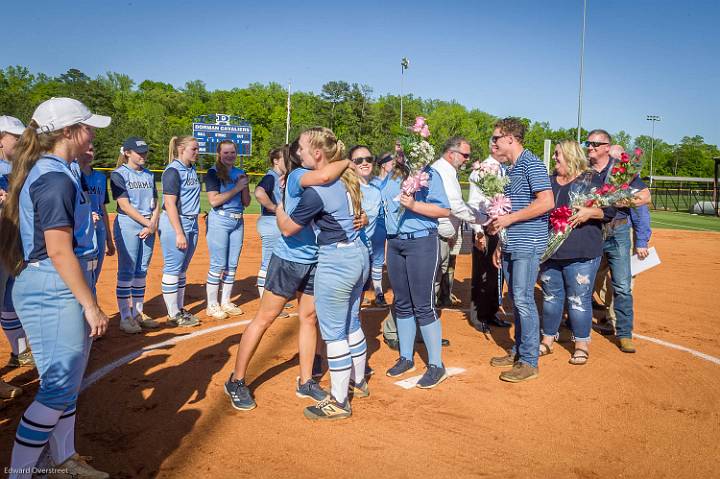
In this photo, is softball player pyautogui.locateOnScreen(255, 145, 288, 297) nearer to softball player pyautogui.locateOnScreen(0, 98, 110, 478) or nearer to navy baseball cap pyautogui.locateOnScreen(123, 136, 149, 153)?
navy baseball cap pyautogui.locateOnScreen(123, 136, 149, 153)

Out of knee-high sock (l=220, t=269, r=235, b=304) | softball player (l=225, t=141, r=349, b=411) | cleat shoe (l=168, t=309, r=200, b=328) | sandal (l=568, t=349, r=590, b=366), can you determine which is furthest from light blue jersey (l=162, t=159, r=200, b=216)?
sandal (l=568, t=349, r=590, b=366)

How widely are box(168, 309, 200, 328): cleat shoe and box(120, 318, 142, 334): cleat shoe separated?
1.45 feet

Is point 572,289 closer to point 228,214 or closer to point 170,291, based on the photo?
point 228,214

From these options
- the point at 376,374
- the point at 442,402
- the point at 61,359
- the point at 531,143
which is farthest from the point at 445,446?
the point at 531,143

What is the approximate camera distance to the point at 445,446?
3969 millimetres

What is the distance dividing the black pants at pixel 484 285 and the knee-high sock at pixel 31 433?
5266mm

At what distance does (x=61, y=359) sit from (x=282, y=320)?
442cm

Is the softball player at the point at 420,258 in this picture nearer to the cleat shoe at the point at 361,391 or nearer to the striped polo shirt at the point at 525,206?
the cleat shoe at the point at 361,391

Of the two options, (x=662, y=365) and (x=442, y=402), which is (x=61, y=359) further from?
(x=662, y=365)

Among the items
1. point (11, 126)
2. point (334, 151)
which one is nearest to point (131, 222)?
point (11, 126)

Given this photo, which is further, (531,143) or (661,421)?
(531,143)

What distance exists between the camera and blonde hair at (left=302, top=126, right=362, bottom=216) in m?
4.17

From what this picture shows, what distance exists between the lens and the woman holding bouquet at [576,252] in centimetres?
563

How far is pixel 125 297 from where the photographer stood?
21.5 feet
